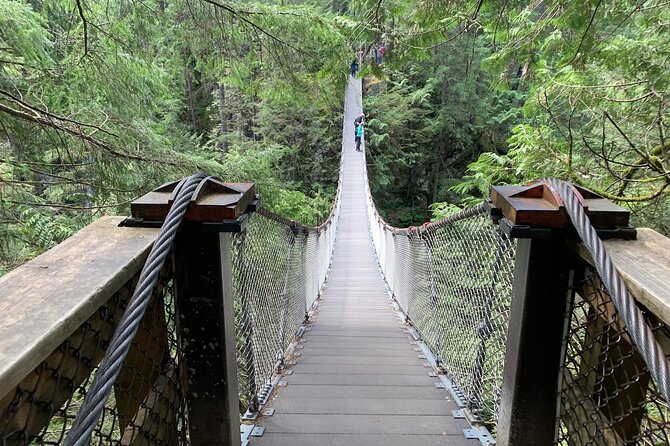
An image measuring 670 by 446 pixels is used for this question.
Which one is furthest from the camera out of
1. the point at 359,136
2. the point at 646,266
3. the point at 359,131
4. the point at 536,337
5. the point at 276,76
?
the point at 359,136

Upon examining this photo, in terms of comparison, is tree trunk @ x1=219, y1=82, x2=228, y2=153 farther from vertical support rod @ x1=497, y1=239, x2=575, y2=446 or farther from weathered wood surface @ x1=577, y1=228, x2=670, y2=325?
weathered wood surface @ x1=577, y1=228, x2=670, y2=325

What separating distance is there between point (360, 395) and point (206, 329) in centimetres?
111

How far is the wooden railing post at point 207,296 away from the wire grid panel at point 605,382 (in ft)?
2.51

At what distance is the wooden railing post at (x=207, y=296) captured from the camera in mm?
A: 926

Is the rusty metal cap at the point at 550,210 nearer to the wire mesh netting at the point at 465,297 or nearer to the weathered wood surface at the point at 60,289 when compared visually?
the wire mesh netting at the point at 465,297

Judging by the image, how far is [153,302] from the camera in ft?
2.84

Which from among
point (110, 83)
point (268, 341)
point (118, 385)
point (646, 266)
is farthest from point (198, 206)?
point (110, 83)

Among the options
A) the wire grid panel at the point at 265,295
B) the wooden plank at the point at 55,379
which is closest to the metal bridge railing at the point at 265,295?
the wire grid panel at the point at 265,295

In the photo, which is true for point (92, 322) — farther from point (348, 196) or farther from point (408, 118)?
point (408, 118)

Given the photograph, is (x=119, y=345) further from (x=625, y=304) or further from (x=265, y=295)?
(x=265, y=295)

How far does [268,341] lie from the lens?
6.96 feet

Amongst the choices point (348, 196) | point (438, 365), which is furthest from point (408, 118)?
point (438, 365)

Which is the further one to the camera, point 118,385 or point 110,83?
point 110,83

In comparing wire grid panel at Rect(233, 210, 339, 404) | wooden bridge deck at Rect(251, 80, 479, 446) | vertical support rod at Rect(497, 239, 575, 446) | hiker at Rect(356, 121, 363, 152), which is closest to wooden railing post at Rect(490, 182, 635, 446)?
vertical support rod at Rect(497, 239, 575, 446)
